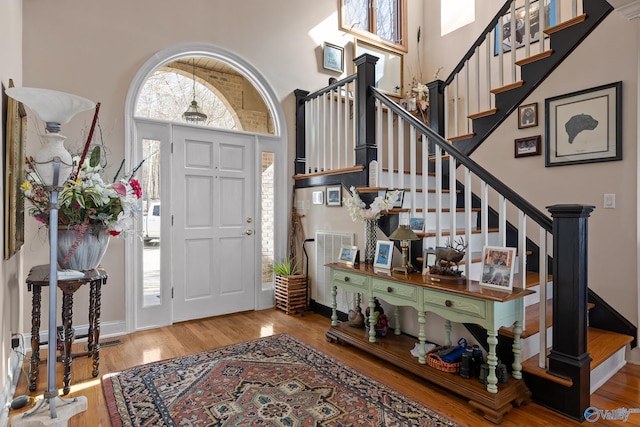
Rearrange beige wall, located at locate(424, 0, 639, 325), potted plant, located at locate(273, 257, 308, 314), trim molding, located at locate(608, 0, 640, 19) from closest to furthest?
trim molding, located at locate(608, 0, 640, 19), beige wall, located at locate(424, 0, 639, 325), potted plant, located at locate(273, 257, 308, 314)

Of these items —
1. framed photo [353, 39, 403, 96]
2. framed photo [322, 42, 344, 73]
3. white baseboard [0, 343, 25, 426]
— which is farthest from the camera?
framed photo [353, 39, 403, 96]

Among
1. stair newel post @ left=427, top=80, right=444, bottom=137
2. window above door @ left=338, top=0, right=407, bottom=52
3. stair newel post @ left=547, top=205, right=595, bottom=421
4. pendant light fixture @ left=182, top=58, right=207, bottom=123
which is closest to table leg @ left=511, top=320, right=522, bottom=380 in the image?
stair newel post @ left=547, top=205, right=595, bottom=421

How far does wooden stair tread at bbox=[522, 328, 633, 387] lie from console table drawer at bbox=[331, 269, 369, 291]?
1193 millimetres

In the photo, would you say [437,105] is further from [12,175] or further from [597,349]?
[12,175]

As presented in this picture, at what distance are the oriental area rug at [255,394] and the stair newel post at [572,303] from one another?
2.33 ft

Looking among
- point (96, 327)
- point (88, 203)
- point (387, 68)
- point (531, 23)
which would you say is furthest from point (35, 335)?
point (531, 23)

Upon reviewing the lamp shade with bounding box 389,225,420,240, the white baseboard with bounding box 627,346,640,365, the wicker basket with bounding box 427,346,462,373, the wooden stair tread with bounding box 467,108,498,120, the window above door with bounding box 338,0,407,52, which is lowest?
the white baseboard with bounding box 627,346,640,365

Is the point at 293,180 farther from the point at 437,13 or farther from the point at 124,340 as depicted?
the point at 437,13

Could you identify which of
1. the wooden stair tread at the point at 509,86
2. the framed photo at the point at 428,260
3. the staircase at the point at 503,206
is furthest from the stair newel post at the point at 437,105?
the framed photo at the point at 428,260

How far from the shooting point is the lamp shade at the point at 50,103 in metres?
1.74

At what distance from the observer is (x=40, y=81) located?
3074 millimetres

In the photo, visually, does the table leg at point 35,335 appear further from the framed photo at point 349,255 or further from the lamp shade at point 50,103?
the framed photo at point 349,255

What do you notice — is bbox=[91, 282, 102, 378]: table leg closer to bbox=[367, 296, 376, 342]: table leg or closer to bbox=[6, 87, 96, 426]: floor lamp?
bbox=[6, 87, 96, 426]: floor lamp

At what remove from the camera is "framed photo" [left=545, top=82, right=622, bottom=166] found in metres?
2.92
